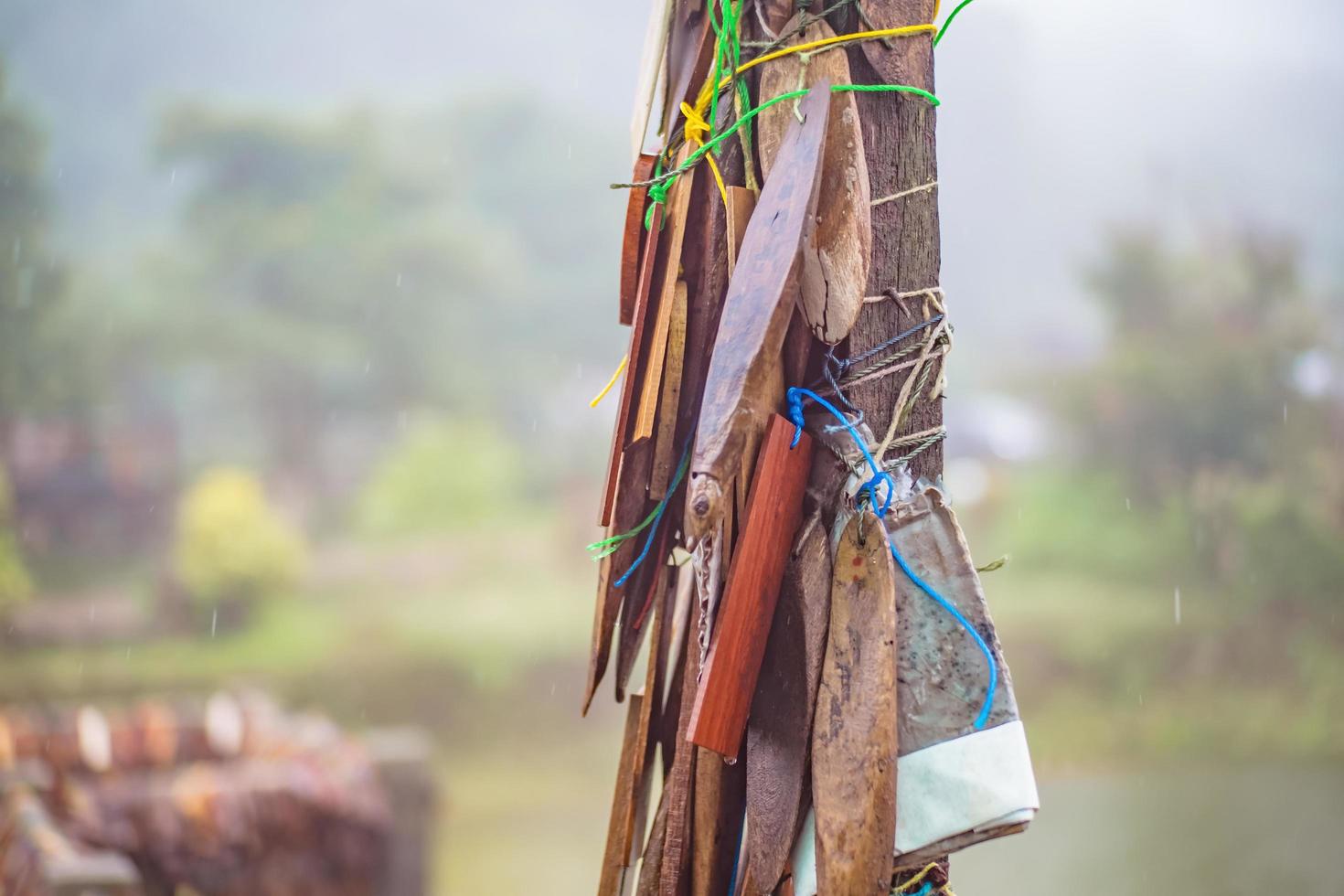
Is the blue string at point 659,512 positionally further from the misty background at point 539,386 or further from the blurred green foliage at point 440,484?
the blurred green foliage at point 440,484

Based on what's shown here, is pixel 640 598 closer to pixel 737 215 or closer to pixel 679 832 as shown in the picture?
pixel 679 832

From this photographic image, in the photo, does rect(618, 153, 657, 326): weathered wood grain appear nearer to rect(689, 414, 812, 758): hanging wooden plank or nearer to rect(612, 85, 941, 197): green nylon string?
rect(612, 85, 941, 197): green nylon string

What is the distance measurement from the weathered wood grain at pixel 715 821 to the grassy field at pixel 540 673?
5.45 meters

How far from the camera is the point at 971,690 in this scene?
2.64 feet

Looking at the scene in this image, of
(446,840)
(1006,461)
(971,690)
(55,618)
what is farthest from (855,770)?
(55,618)

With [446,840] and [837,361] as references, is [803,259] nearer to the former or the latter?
[837,361]

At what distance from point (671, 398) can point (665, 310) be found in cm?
8

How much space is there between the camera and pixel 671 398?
94 cm

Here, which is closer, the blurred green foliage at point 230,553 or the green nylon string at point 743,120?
the green nylon string at point 743,120

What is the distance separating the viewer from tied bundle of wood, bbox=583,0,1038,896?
2.54ft

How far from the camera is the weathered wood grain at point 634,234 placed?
3.32 feet

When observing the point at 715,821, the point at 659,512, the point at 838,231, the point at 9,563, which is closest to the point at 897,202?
the point at 838,231

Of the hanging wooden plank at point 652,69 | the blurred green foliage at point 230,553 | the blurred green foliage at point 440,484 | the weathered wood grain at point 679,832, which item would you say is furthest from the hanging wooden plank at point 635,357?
the blurred green foliage at point 440,484

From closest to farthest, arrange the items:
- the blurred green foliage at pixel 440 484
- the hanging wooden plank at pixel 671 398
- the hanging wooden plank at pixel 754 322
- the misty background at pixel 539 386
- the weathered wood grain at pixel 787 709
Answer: the hanging wooden plank at pixel 754 322, the weathered wood grain at pixel 787 709, the hanging wooden plank at pixel 671 398, the misty background at pixel 539 386, the blurred green foliage at pixel 440 484
